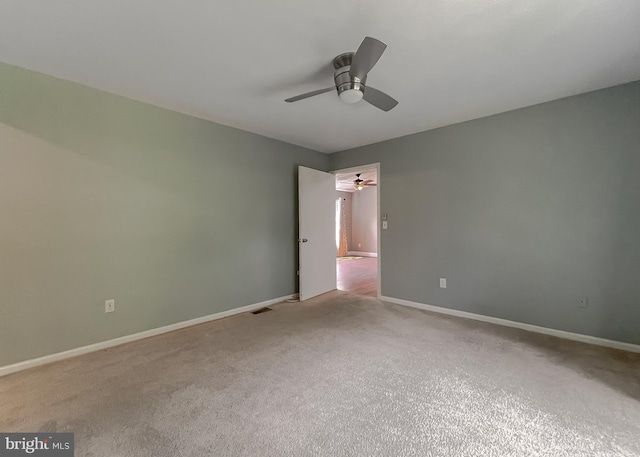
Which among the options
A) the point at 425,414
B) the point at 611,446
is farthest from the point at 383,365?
the point at 611,446

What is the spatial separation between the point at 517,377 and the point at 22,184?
4.11 meters

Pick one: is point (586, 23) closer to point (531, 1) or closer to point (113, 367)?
point (531, 1)

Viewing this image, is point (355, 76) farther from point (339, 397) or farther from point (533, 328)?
point (533, 328)

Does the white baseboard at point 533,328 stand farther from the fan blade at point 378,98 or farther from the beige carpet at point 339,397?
the fan blade at point 378,98

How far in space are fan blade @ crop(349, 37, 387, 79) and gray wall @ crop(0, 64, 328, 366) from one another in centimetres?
211

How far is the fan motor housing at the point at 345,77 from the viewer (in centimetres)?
188

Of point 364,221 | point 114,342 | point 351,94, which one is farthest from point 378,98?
point 364,221

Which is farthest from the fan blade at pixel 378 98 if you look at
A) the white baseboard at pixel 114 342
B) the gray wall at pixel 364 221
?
the gray wall at pixel 364 221

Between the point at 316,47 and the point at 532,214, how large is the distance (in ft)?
8.99

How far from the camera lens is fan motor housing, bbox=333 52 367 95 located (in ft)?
6.16

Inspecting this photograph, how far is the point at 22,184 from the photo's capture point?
2.06 metres

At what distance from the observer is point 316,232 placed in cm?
420

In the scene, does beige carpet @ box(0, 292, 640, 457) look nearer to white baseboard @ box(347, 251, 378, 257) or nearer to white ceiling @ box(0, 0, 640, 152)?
white ceiling @ box(0, 0, 640, 152)

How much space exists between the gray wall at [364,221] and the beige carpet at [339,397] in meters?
6.61
